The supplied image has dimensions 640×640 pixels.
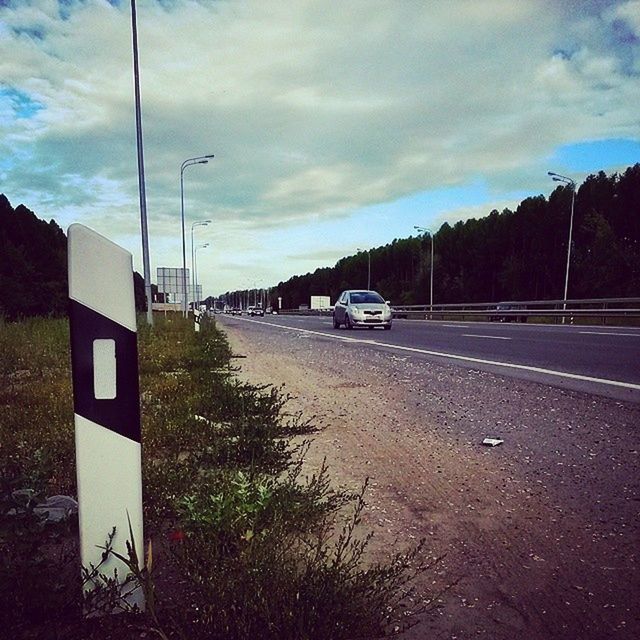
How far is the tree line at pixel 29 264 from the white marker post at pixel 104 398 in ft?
171

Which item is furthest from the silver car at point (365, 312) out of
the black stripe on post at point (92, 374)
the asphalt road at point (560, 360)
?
the black stripe on post at point (92, 374)

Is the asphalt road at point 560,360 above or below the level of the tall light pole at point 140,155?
below

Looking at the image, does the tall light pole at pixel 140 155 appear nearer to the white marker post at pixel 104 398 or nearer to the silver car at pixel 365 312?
the silver car at pixel 365 312

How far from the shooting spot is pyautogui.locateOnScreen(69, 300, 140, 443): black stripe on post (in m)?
1.52

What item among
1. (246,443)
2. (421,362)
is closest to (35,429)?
(246,443)

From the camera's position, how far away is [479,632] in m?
1.61

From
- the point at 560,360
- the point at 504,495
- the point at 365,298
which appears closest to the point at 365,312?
the point at 365,298

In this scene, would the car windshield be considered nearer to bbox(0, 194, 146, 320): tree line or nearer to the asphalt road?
the asphalt road

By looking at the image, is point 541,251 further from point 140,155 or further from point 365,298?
point 140,155

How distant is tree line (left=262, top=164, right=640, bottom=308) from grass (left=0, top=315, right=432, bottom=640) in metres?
51.9

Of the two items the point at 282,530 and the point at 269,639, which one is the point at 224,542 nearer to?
the point at 282,530

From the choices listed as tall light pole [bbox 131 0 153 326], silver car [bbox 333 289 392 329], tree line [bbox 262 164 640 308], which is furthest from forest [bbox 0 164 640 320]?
silver car [bbox 333 289 392 329]

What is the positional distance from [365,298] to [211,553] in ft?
70.0

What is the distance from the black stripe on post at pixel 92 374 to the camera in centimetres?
152
